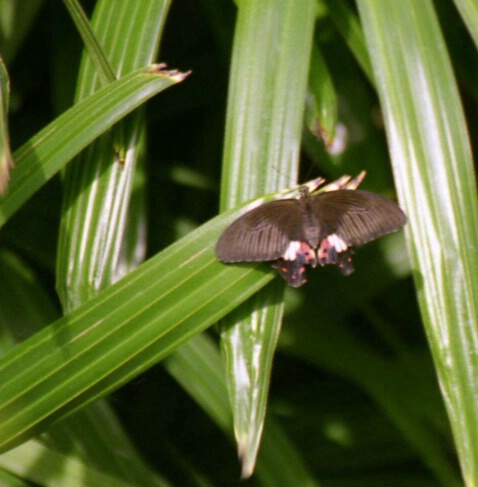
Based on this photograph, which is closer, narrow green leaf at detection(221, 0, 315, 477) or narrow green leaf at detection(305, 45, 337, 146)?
narrow green leaf at detection(221, 0, 315, 477)

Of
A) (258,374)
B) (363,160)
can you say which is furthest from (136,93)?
(363,160)

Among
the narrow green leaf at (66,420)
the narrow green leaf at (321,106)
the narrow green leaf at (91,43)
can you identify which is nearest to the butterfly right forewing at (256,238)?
the narrow green leaf at (321,106)

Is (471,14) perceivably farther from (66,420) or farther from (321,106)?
(66,420)

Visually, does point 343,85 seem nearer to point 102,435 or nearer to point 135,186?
point 135,186

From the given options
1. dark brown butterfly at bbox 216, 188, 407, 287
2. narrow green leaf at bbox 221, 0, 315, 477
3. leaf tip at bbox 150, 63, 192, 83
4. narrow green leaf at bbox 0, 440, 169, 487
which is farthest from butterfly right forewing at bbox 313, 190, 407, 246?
narrow green leaf at bbox 0, 440, 169, 487

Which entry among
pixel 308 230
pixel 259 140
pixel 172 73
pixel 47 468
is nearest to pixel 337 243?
pixel 308 230

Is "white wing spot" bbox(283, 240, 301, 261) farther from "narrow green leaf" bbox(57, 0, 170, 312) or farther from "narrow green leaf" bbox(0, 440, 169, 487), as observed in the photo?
"narrow green leaf" bbox(0, 440, 169, 487)

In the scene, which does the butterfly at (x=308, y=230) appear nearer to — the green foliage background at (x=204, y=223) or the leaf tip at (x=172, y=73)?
the green foliage background at (x=204, y=223)
